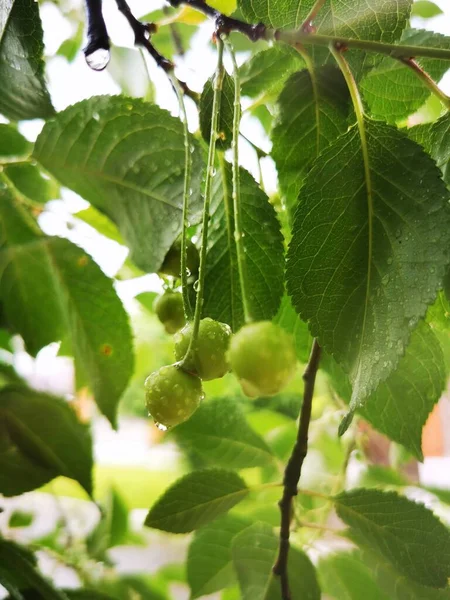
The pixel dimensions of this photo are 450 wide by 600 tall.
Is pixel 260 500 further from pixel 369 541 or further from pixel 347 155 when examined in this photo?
pixel 347 155

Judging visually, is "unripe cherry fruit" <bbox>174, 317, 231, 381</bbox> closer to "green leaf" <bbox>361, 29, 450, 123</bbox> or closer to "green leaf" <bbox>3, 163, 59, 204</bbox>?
"green leaf" <bbox>361, 29, 450, 123</bbox>


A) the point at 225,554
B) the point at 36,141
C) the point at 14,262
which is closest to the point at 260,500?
the point at 225,554

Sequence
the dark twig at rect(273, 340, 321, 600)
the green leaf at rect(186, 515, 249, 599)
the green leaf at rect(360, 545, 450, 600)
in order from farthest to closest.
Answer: the green leaf at rect(186, 515, 249, 599) → the green leaf at rect(360, 545, 450, 600) → the dark twig at rect(273, 340, 321, 600)

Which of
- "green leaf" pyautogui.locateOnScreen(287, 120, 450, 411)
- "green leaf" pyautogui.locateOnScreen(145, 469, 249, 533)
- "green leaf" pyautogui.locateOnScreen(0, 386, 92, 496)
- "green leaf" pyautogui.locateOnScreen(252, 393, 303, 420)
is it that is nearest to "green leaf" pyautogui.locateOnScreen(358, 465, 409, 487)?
"green leaf" pyautogui.locateOnScreen(252, 393, 303, 420)

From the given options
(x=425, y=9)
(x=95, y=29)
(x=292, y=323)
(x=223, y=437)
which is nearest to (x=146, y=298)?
(x=223, y=437)

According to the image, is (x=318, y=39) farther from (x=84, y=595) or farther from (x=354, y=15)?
(x=84, y=595)

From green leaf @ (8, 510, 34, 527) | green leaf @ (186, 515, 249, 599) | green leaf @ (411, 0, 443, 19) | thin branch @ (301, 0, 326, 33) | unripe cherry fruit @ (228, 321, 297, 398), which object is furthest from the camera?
green leaf @ (8, 510, 34, 527)
